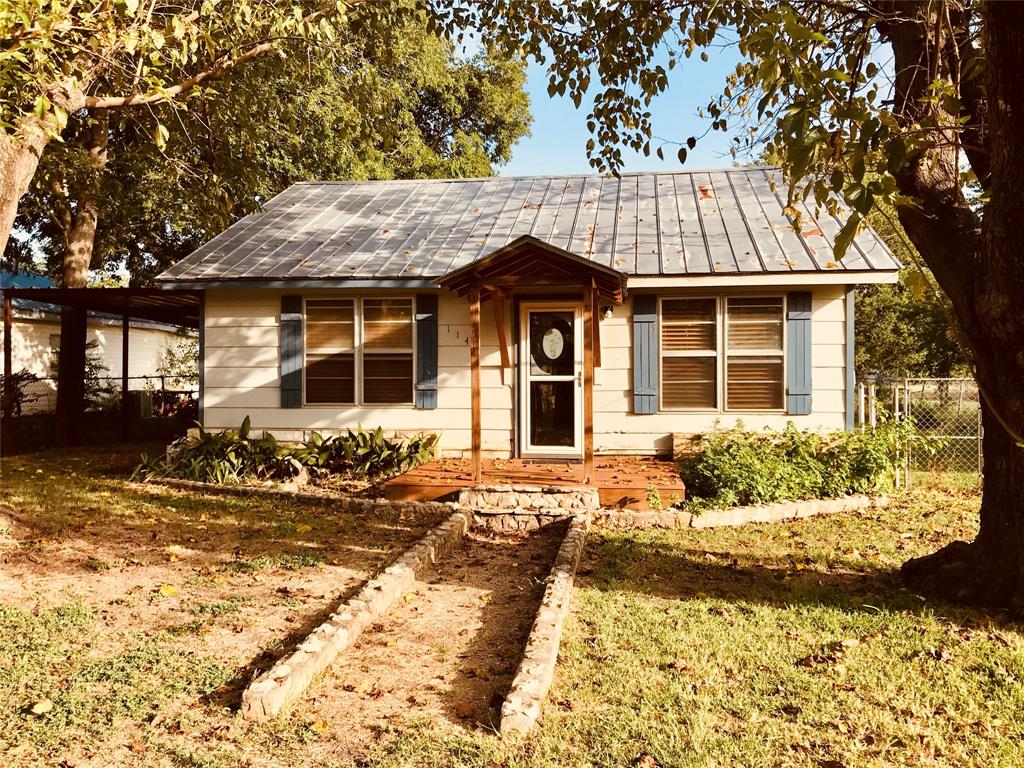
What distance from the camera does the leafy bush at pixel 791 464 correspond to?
8.02 meters

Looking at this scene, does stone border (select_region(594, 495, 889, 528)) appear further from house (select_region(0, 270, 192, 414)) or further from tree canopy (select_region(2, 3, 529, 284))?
house (select_region(0, 270, 192, 414))

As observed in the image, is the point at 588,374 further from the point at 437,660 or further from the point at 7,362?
the point at 7,362

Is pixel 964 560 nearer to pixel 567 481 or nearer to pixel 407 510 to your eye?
pixel 567 481

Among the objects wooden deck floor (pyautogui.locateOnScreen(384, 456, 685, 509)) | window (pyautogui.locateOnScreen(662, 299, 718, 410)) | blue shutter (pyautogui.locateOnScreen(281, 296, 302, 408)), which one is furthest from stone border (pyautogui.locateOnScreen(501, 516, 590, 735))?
blue shutter (pyautogui.locateOnScreen(281, 296, 302, 408))

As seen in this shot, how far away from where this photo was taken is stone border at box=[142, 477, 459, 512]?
791 cm

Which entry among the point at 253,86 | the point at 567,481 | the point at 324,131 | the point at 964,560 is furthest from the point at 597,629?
the point at 324,131

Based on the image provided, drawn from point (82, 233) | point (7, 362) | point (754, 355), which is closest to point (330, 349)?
point (754, 355)

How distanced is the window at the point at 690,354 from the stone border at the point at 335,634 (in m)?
4.46

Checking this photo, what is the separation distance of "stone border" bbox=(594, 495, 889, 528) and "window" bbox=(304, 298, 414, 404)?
3940 millimetres

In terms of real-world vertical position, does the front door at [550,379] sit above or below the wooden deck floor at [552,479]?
above

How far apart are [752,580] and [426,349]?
576cm

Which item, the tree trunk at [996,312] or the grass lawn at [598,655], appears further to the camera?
the tree trunk at [996,312]

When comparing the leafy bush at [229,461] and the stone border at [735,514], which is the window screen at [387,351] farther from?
the stone border at [735,514]

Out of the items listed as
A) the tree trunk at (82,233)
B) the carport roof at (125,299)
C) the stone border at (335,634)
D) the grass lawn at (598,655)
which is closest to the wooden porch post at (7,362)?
the carport roof at (125,299)
